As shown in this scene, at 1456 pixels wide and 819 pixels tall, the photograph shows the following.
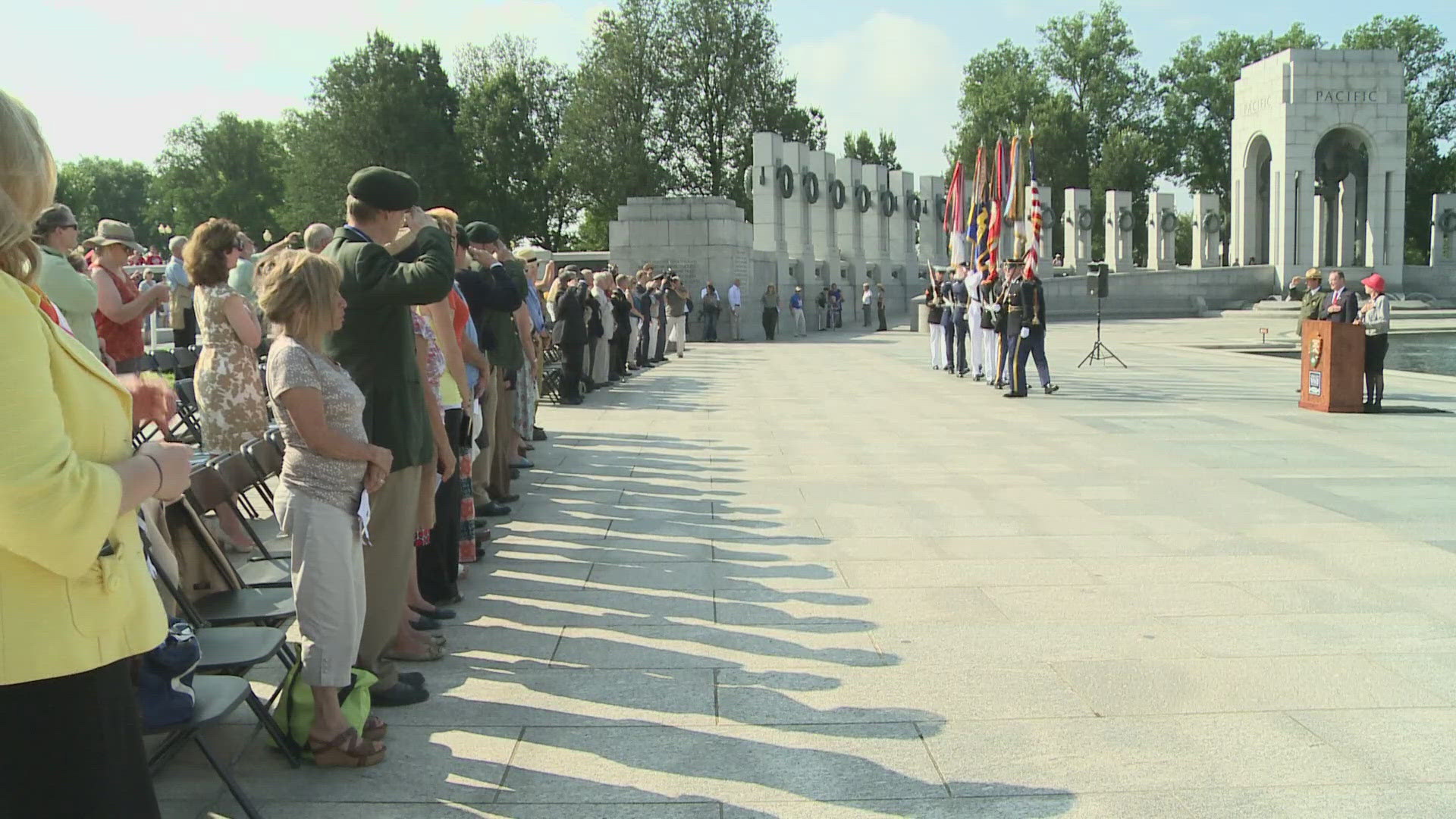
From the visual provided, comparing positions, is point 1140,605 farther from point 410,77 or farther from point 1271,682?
point 410,77

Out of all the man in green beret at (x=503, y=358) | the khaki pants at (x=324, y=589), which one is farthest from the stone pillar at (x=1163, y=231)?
the khaki pants at (x=324, y=589)

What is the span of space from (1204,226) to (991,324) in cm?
4309

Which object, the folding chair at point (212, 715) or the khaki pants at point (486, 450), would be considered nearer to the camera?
the folding chair at point (212, 715)

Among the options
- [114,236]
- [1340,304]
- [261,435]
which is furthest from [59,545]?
[1340,304]

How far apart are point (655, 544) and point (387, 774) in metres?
3.56

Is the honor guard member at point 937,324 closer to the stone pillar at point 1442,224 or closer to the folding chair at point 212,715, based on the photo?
the folding chair at point 212,715

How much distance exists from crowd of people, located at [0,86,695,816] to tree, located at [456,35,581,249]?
54941 millimetres

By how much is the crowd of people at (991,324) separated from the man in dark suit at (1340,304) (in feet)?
11.3

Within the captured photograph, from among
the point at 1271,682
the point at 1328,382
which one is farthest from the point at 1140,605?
the point at 1328,382

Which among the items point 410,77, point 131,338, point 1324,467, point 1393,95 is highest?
point 410,77

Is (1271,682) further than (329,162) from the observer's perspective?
No

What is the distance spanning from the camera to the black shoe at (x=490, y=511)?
8.16m

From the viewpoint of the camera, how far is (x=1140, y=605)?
580 centimetres

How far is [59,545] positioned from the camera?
2104 millimetres
